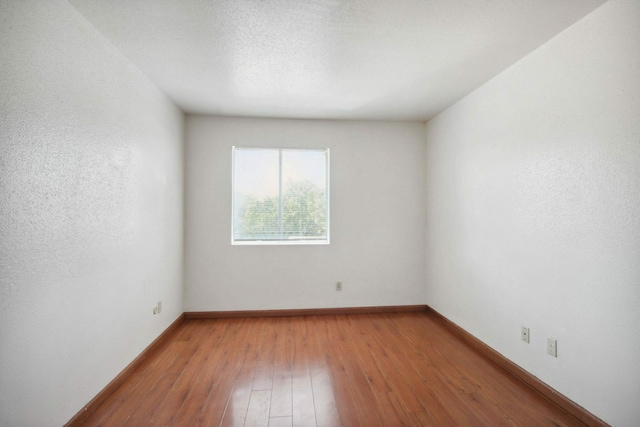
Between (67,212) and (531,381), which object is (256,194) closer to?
(67,212)

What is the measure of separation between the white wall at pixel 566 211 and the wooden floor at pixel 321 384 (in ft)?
1.22

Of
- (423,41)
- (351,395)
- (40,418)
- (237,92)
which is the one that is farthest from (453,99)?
(40,418)

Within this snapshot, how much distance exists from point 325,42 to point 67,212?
199 cm

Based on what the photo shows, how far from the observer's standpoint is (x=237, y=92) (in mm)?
3080

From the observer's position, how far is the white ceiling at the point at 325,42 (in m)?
1.84

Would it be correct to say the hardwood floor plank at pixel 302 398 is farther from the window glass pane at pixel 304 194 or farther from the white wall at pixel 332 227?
the window glass pane at pixel 304 194

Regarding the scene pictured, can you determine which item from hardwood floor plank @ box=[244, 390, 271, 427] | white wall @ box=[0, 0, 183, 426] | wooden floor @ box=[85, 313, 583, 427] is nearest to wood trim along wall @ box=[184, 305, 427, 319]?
wooden floor @ box=[85, 313, 583, 427]

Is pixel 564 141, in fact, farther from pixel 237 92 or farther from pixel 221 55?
pixel 237 92

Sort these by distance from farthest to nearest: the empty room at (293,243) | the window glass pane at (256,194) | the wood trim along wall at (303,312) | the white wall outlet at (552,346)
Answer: the window glass pane at (256,194) → the wood trim along wall at (303,312) → the white wall outlet at (552,346) → the empty room at (293,243)

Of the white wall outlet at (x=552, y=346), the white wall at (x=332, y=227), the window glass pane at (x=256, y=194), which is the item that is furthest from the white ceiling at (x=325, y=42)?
the white wall outlet at (x=552, y=346)

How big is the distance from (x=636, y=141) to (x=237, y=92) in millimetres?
3037

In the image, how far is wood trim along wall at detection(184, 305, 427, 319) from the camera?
12.5 ft

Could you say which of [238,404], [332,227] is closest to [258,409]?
[238,404]

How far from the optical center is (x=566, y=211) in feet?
6.78
